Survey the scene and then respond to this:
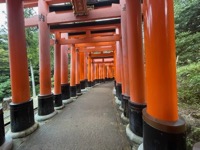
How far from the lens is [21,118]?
4.34 metres

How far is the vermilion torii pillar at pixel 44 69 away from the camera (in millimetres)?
6008

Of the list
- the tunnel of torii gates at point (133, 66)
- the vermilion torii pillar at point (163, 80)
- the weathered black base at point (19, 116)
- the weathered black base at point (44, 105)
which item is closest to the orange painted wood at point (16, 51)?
the tunnel of torii gates at point (133, 66)

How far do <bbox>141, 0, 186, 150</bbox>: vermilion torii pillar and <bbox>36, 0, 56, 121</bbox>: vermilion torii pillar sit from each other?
4663 millimetres

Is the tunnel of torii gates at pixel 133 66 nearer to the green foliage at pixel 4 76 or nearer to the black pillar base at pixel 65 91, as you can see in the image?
the black pillar base at pixel 65 91

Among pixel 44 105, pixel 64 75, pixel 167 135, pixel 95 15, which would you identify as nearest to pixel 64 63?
pixel 64 75

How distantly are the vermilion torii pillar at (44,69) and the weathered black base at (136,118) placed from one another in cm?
345

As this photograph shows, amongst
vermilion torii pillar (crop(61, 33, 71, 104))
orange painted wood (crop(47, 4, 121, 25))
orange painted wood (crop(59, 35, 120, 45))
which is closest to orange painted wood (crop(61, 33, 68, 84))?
vermilion torii pillar (crop(61, 33, 71, 104))

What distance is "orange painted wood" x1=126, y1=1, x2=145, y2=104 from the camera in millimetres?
3740

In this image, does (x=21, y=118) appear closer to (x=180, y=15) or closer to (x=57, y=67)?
(x=57, y=67)

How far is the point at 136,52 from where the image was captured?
3.80 meters

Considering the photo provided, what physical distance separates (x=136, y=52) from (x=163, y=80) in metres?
1.69

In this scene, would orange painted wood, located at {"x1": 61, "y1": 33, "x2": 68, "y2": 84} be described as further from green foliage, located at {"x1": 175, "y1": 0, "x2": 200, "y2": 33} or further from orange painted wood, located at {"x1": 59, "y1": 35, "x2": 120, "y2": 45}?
green foliage, located at {"x1": 175, "y1": 0, "x2": 200, "y2": 33}

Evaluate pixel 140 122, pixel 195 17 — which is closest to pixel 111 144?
pixel 140 122

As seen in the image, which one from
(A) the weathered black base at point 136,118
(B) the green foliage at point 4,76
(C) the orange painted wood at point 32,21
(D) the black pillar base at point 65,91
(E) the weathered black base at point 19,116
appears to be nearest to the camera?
(A) the weathered black base at point 136,118
